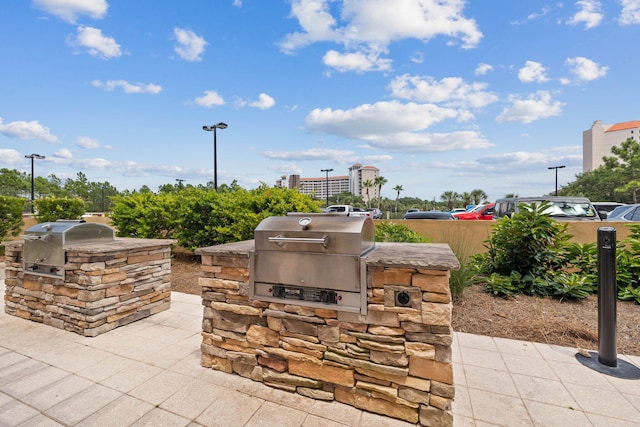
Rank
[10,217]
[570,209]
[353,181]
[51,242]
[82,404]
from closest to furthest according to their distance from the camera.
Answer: [82,404] → [51,242] → [570,209] → [10,217] → [353,181]

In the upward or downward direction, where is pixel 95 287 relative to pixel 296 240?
downward

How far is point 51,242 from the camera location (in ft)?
→ 11.2

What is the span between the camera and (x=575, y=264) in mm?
4613

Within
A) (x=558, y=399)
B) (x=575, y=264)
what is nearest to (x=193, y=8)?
(x=558, y=399)

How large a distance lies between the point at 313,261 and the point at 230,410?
1.19 meters

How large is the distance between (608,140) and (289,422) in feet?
252

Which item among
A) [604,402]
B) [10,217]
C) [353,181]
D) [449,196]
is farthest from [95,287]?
[353,181]

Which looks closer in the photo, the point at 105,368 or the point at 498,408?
the point at 498,408

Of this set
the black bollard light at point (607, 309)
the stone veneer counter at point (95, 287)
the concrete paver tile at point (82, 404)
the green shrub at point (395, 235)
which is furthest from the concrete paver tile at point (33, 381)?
the black bollard light at point (607, 309)

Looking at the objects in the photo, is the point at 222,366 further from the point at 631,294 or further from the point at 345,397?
the point at 631,294

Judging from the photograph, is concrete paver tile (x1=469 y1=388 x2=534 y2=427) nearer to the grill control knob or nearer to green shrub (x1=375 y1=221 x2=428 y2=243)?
the grill control knob

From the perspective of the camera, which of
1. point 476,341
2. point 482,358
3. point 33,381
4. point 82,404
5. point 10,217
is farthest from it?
A: point 10,217

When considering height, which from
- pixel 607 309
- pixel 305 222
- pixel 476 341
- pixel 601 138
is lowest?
pixel 476 341

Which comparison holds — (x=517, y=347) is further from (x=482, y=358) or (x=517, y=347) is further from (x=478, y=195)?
(x=478, y=195)
